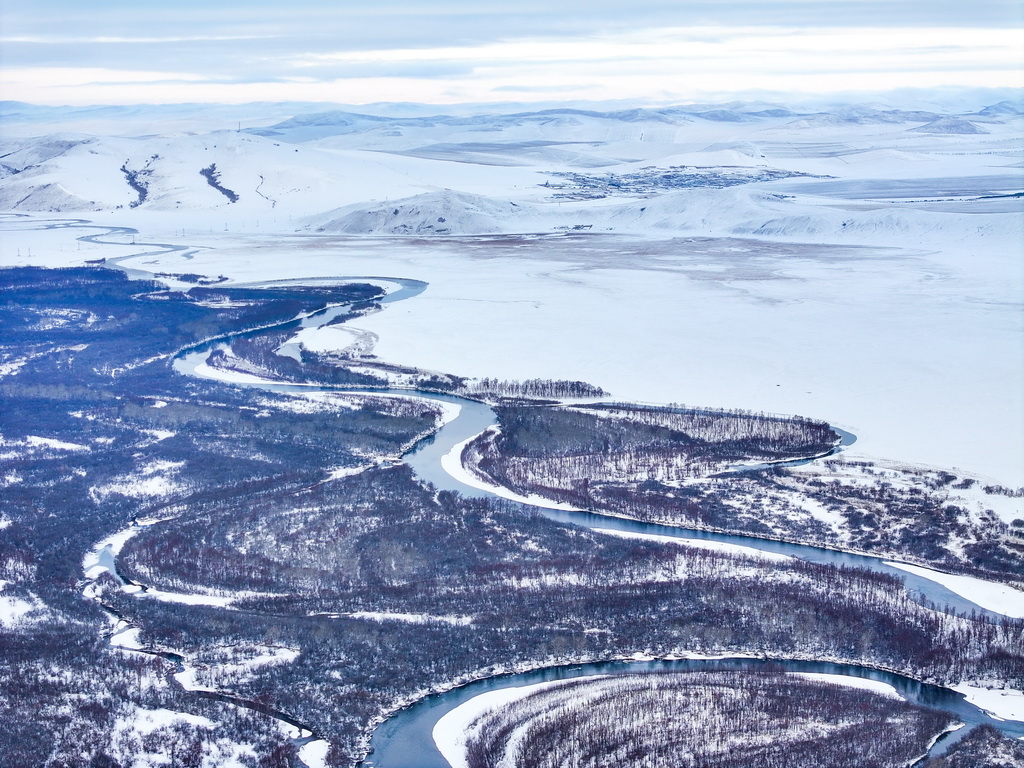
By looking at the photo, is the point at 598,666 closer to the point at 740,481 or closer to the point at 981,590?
the point at 981,590


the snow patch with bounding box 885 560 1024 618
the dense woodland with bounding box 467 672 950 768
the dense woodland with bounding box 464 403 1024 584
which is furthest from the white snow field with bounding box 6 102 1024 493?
the dense woodland with bounding box 467 672 950 768

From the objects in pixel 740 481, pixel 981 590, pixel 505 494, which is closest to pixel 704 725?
pixel 981 590

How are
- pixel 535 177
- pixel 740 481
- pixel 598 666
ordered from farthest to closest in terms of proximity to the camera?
pixel 535 177 < pixel 740 481 < pixel 598 666

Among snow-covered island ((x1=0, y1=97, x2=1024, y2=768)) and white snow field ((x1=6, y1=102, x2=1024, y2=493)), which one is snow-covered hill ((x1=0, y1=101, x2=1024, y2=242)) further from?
snow-covered island ((x1=0, y1=97, x2=1024, y2=768))

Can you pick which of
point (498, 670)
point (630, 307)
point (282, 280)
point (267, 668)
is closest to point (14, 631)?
point (267, 668)

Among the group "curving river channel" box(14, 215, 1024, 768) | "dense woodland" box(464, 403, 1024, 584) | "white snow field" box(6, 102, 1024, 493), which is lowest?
"curving river channel" box(14, 215, 1024, 768)

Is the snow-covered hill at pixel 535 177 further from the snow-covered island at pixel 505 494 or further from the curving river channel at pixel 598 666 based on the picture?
the curving river channel at pixel 598 666
